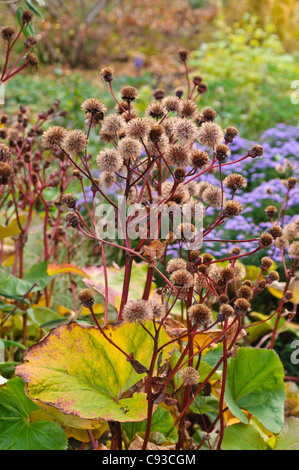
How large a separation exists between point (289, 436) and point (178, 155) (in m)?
0.77

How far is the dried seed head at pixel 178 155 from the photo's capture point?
1096 mm

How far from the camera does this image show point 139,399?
1.16 m

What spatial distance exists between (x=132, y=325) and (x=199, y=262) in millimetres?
294

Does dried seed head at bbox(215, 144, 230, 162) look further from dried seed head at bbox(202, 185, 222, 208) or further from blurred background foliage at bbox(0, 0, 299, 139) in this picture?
blurred background foliage at bbox(0, 0, 299, 139)

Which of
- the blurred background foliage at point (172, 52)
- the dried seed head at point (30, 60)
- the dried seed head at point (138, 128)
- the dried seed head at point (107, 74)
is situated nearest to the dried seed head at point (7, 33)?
the dried seed head at point (30, 60)

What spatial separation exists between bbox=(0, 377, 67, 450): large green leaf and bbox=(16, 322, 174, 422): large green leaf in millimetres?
148

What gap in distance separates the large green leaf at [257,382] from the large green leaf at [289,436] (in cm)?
7

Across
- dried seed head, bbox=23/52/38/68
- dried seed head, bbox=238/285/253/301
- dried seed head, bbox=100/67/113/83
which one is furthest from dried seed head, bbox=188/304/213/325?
dried seed head, bbox=23/52/38/68

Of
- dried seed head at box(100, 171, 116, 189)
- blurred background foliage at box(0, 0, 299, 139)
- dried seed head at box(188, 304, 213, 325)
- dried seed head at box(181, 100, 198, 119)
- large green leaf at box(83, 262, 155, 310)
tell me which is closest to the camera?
dried seed head at box(188, 304, 213, 325)

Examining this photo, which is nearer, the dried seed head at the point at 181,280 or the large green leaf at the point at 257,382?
the dried seed head at the point at 181,280

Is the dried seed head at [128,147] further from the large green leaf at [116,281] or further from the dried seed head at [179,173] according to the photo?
the large green leaf at [116,281]

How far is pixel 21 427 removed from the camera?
1.27 meters

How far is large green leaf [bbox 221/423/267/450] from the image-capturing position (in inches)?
50.0

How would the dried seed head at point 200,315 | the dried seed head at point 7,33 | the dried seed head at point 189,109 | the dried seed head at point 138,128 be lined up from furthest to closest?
the dried seed head at point 7,33
the dried seed head at point 189,109
the dried seed head at point 138,128
the dried seed head at point 200,315
